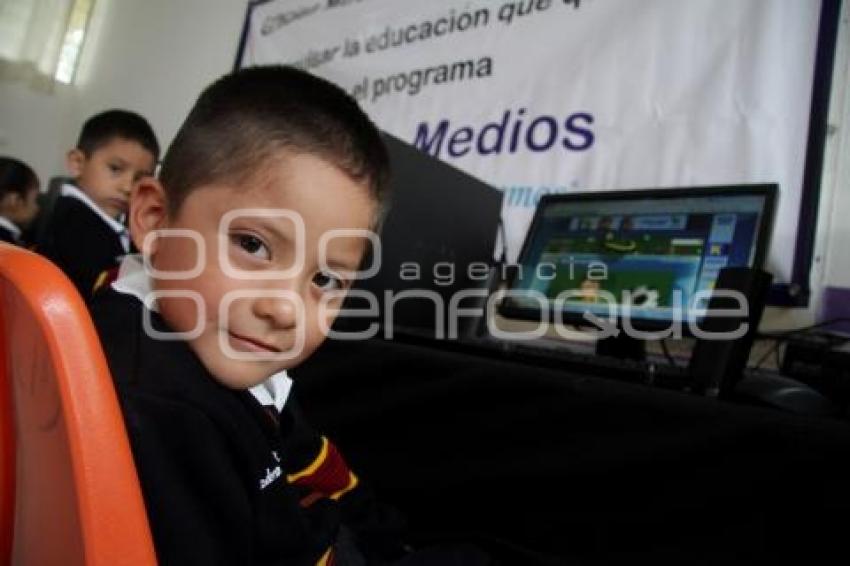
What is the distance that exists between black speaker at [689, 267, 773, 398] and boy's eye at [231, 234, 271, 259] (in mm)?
481

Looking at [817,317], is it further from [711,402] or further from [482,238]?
[711,402]

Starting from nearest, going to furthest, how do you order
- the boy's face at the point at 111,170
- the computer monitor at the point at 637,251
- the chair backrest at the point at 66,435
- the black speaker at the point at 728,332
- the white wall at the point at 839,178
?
1. the chair backrest at the point at 66,435
2. the black speaker at the point at 728,332
3. the computer monitor at the point at 637,251
4. the white wall at the point at 839,178
5. the boy's face at the point at 111,170

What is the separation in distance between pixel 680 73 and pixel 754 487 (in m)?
1.14

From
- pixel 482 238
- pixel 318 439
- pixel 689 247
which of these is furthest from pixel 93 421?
pixel 482 238

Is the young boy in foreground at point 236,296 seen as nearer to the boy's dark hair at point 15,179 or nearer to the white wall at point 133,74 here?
the boy's dark hair at point 15,179

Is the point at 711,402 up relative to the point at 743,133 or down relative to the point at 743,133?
down

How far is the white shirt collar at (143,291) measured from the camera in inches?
19.1

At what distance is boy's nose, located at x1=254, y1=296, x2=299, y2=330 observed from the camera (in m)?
0.49

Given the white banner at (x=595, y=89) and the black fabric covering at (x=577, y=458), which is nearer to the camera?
the black fabric covering at (x=577, y=458)

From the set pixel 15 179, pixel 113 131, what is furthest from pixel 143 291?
pixel 15 179

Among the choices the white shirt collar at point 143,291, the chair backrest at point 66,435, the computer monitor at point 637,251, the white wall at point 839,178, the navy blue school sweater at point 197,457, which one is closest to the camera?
the chair backrest at point 66,435

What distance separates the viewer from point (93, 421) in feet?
0.83

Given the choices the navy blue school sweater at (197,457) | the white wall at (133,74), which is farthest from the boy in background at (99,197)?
the navy blue school sweater at (197,457)

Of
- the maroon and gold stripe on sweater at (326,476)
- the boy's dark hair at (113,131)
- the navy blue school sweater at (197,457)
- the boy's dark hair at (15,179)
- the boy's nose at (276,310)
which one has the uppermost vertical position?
the boy's dark hair at (113,131)
